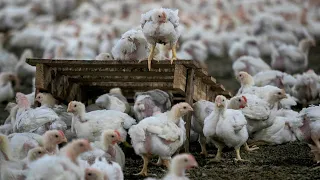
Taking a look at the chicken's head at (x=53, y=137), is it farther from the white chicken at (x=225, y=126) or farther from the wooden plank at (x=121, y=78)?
the wooden plank at (x=121, y=78)

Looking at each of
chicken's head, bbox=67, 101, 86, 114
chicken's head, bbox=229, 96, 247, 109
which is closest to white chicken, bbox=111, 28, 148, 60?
chicken's head, bbox=67, 101, 86, 114

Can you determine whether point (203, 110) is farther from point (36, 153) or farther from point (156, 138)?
point (36, 153)

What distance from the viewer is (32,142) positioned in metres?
7.27

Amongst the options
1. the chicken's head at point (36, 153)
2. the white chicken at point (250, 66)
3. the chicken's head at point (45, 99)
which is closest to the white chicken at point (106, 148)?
the chicken's head at point (36, 153)

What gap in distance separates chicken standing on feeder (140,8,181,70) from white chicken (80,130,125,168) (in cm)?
126

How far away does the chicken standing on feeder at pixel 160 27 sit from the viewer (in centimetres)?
803

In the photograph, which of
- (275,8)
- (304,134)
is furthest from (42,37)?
(304,134)

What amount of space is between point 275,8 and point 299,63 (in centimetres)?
758

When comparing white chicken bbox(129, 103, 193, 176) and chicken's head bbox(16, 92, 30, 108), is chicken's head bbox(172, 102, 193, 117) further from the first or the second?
chicken's head bbox(16, 92, 30, 108)

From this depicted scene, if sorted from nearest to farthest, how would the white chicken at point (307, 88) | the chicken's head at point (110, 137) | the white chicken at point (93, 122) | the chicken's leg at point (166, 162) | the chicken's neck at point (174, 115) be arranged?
the chicken's head at point (110, 137) < the chicken's leg at point (166, 162) < the chicken's neck at point (174, 115) < the white chicken at point (93, 122) < the white chicken at point (307, 88)

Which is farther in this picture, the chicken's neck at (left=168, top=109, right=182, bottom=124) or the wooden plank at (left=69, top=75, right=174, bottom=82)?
the wooden plank at (left=69, top=75, right=174, bottom=82)

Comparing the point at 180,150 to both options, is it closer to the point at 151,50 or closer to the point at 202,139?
the point at 202,139

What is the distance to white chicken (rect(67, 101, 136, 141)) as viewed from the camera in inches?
311

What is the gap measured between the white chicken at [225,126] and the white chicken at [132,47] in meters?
1.31
